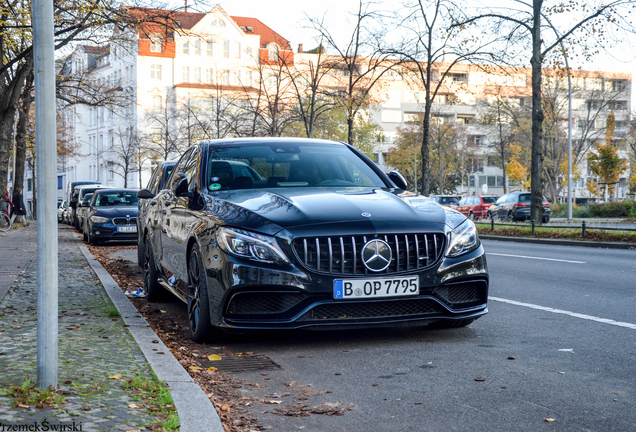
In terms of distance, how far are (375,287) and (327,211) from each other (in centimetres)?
67

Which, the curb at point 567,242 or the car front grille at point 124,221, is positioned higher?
the car front grille at point 124,221

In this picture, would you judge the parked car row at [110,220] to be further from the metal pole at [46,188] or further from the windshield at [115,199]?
the metal pole at [46,188]

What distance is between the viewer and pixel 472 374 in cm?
483

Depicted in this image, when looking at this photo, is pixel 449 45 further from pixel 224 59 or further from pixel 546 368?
pixel 224 59

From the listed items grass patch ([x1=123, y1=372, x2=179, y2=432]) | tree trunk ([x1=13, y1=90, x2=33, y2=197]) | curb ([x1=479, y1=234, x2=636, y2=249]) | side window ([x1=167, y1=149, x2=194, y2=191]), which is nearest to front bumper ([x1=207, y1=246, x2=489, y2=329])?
grass patch ([x1=123, y1=372, x2=179, y2=432])

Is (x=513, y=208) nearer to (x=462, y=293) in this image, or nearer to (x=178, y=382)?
(x=462, y=293)

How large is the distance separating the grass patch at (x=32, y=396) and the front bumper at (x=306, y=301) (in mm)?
1749

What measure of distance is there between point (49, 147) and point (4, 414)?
1.31 m

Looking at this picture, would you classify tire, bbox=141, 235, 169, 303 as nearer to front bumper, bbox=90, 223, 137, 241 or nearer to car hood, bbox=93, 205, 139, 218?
front bumper, bbox=90, 223, 137, 241

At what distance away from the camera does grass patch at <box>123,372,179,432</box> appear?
3533 mm

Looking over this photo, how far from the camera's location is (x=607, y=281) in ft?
33.9

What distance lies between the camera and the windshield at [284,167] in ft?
22.2

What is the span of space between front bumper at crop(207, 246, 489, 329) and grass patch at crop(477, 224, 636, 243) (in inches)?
587

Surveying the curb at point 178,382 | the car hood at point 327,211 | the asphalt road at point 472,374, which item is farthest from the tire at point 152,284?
the asphalt road at point 472,374
